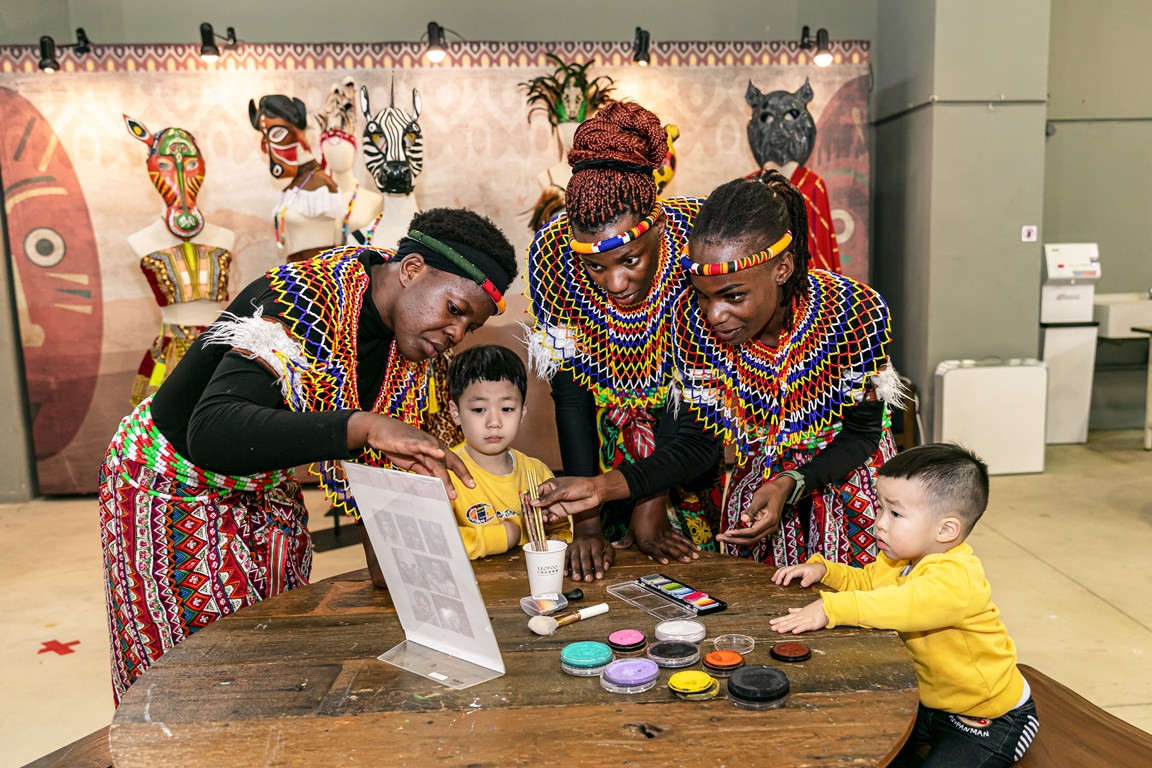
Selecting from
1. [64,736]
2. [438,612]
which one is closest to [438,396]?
[438,612]

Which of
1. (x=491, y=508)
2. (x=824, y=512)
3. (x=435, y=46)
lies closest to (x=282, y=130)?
(x=435, y=46)

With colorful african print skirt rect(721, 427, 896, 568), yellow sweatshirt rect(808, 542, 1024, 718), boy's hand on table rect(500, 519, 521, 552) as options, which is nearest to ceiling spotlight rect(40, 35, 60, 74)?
boy's hand on table rect(500, 519, 521, 552)

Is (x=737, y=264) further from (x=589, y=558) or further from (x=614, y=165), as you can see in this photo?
(x=589, y=558)

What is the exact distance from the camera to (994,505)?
521 centimetres

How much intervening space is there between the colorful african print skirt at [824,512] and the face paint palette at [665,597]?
1.62ft

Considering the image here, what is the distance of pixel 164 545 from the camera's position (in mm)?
1969

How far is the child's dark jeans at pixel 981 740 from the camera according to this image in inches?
66.6

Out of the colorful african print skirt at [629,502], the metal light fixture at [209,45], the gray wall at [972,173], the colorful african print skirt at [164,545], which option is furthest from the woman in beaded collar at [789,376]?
the metal light fixture at [209,45]

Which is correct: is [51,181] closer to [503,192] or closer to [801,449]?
[503,192]

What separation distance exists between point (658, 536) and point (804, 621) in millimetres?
562

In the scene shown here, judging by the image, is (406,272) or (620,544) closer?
(406,272)

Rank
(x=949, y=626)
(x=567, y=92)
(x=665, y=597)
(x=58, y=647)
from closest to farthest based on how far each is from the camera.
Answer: (x=949, y=626) → (x=665, y=597) → (x=58, y=647) → (x=567, y=92)

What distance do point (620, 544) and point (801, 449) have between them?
504 millimetres

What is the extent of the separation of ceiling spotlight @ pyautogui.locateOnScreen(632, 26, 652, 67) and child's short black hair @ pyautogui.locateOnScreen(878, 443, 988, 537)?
14.8 feet
